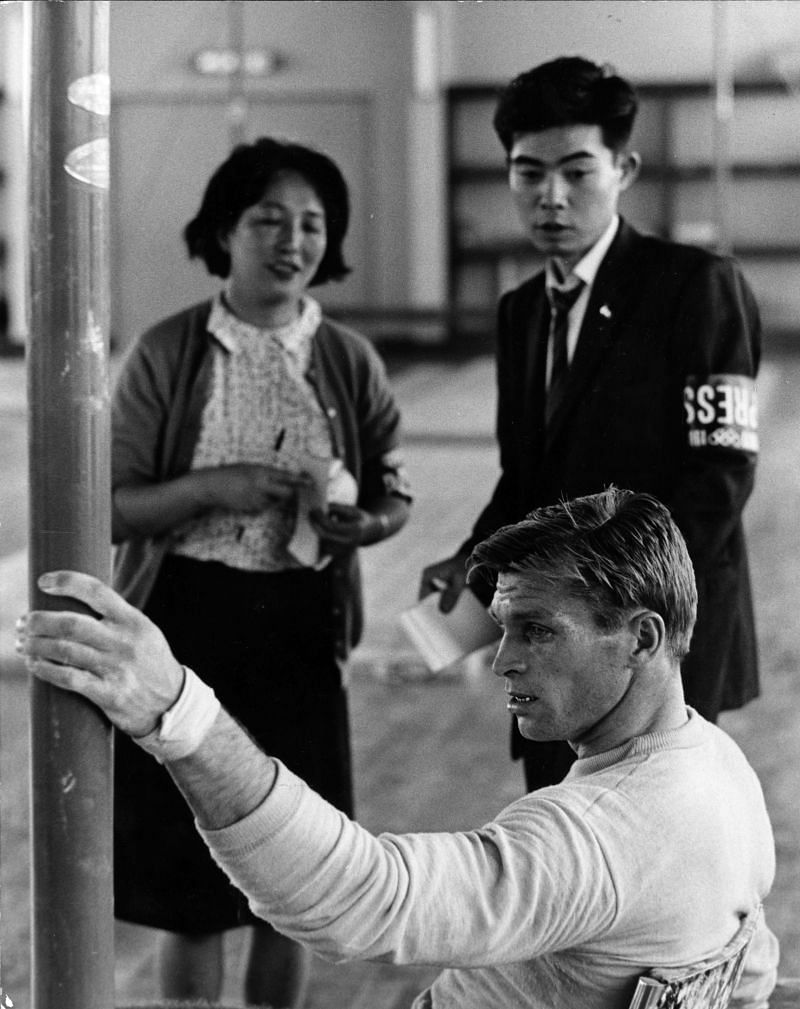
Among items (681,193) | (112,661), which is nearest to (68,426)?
(112,661)

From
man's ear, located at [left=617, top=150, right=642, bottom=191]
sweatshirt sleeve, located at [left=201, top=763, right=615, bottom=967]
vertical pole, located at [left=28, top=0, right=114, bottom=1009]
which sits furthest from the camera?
man's ear, located at [left=617, top=150, right=642, bottom=191]

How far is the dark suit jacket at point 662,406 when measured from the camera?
6.79ft

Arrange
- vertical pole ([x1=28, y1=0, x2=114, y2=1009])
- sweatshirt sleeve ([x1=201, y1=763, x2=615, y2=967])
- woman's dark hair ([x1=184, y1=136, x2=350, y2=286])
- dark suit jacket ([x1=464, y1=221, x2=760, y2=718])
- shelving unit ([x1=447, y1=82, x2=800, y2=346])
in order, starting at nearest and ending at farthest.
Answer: sweatshirt sleeve ([x1=201, y1=763, x2=615, y2=967]) < vertical pole ([x1=28, y1=0, x2=114, y2=1009]) < dark suit jacket ([x1=464, y1=221, x2=760, y2=718]) < woman's dark hair ([x1=184, y1=136, x2=350, y2=286]) < shelving unit ([x1=447, y1=82, x2=800, y2=346])

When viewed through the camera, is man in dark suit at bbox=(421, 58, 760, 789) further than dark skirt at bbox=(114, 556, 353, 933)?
No

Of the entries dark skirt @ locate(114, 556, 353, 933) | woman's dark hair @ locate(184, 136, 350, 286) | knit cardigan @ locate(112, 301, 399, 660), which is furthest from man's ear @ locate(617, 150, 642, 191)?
dark skirt @ locate(114, 556, 353, 933)

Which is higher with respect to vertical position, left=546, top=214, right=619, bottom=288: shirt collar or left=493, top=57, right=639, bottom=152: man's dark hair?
left=493, top=57, right=639, bottom=152: man's dark hair

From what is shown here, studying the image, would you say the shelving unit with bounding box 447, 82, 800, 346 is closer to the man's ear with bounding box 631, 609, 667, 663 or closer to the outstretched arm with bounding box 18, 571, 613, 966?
the man's ear with bounding box 631, 609, 667, 663

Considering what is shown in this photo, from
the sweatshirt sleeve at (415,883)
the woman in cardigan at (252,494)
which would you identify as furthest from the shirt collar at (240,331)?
the sweatshirt sleeve at (415,883)

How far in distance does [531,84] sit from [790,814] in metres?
2.57

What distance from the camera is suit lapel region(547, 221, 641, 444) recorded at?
6.82 ft

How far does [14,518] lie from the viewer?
795cm

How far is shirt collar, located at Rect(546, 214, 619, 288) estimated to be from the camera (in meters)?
2.12

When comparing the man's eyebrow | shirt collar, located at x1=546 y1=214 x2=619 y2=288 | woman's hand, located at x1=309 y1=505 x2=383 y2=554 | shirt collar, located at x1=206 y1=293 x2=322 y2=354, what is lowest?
woman's hand, located at x1=309 y1=505 x2=383 y2=554

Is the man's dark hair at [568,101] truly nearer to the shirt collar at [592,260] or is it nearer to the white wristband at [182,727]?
the shirt collar at [592,260]
